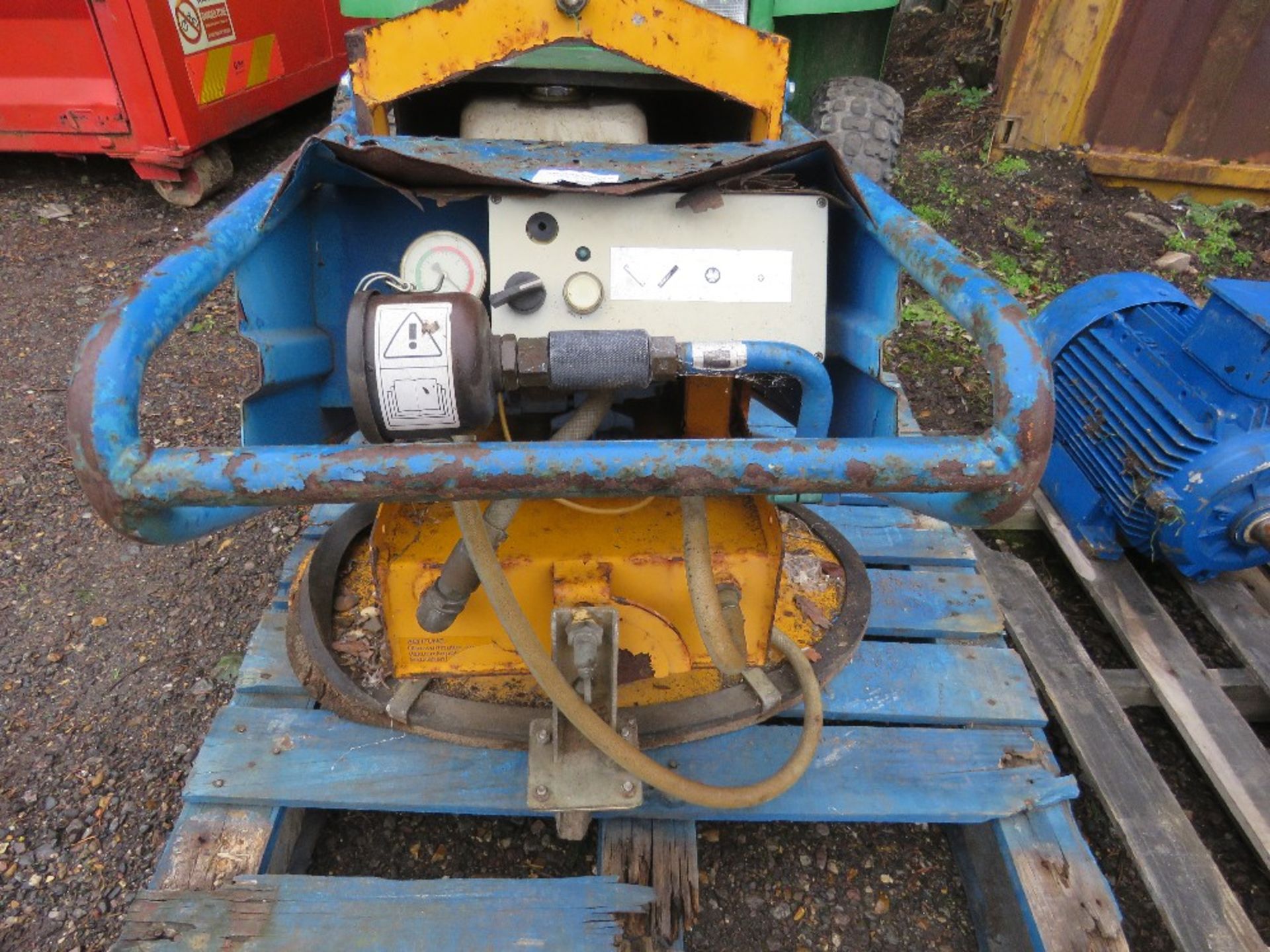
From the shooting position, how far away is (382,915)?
1.23m

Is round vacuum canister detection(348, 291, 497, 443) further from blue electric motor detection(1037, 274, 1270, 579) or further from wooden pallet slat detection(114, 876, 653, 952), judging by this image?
blue electric motor detection(1037, 274, 1270, 579)

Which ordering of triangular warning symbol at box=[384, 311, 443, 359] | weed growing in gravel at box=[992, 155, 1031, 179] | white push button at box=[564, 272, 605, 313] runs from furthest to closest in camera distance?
weed growing in gravel at box=[992, 155, 1031, 179] < white push button at box=[564, 272, 605, 313] < triangular warning symbol at box=[384, 311, 443, 359]

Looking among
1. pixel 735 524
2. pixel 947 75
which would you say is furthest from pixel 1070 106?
pixel 735 524

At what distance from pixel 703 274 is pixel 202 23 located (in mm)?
3097

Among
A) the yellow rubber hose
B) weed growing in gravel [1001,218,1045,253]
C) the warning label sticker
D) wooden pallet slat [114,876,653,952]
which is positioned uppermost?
the warning label sticker

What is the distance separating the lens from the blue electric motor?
1.70 m

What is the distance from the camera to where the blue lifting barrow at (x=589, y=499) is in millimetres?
957

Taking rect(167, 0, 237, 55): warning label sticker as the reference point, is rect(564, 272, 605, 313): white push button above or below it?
above

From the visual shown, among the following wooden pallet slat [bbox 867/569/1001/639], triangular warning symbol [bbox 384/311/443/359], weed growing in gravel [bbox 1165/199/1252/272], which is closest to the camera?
triangular warning symbol [bbox 384/311/443/359]

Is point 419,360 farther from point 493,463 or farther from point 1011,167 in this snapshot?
point 1011,167

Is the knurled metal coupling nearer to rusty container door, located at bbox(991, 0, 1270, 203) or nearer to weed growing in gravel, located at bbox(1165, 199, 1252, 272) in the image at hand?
weed growing in gravel, located at bbox(1165, 199, 1252, 272)

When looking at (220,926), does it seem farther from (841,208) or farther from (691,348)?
(841,208)

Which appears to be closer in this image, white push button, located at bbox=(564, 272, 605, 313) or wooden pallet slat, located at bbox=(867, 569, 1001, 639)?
white push button, located at bbox=(564, 272, 605, 313)

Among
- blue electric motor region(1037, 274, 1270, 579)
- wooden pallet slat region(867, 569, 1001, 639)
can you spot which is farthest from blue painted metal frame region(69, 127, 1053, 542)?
blue electric motor region(1037, 274, 1270, 579)
